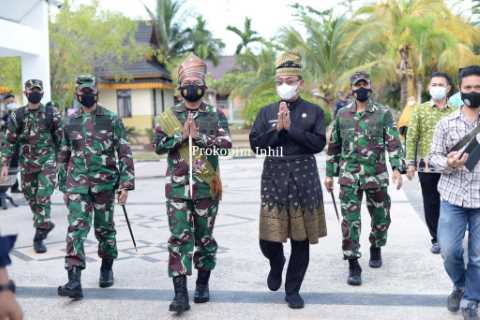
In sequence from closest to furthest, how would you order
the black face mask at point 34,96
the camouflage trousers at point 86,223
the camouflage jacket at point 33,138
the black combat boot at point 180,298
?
the black combat boot at point 180,298, the camouflage trousers at point 86,223, the black face mask at point 34,96, the camouflage jacket at point 33,138

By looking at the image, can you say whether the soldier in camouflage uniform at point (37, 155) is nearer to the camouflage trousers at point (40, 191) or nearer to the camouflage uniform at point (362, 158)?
the camouflage trousers at point (40, 191)

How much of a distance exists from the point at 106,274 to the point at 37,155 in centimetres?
207

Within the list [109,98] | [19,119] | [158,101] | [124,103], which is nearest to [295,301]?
[19,119]

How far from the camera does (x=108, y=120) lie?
5.38m

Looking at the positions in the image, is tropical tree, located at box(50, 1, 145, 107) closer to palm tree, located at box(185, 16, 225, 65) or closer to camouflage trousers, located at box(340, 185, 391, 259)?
palm tree, located at box(185, 16, 225, 65)

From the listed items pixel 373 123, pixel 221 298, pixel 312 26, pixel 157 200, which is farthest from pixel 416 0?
pixel 221 298

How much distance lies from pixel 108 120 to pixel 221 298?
5.83 feet

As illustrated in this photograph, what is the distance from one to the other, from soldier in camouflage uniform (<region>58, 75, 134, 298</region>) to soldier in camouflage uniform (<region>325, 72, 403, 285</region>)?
6.17ft

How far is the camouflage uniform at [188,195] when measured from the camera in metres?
4.80

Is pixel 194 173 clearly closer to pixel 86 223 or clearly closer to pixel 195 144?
pixel 195 144

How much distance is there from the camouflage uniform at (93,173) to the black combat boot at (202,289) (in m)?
0.91

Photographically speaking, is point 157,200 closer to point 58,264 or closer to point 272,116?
point 58,264

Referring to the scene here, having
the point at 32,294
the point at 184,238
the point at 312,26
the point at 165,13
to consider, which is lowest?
the point at 32,294

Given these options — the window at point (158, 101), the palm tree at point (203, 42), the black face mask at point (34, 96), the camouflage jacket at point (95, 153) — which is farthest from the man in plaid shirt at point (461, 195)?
the palm tree at point (203, 42)
